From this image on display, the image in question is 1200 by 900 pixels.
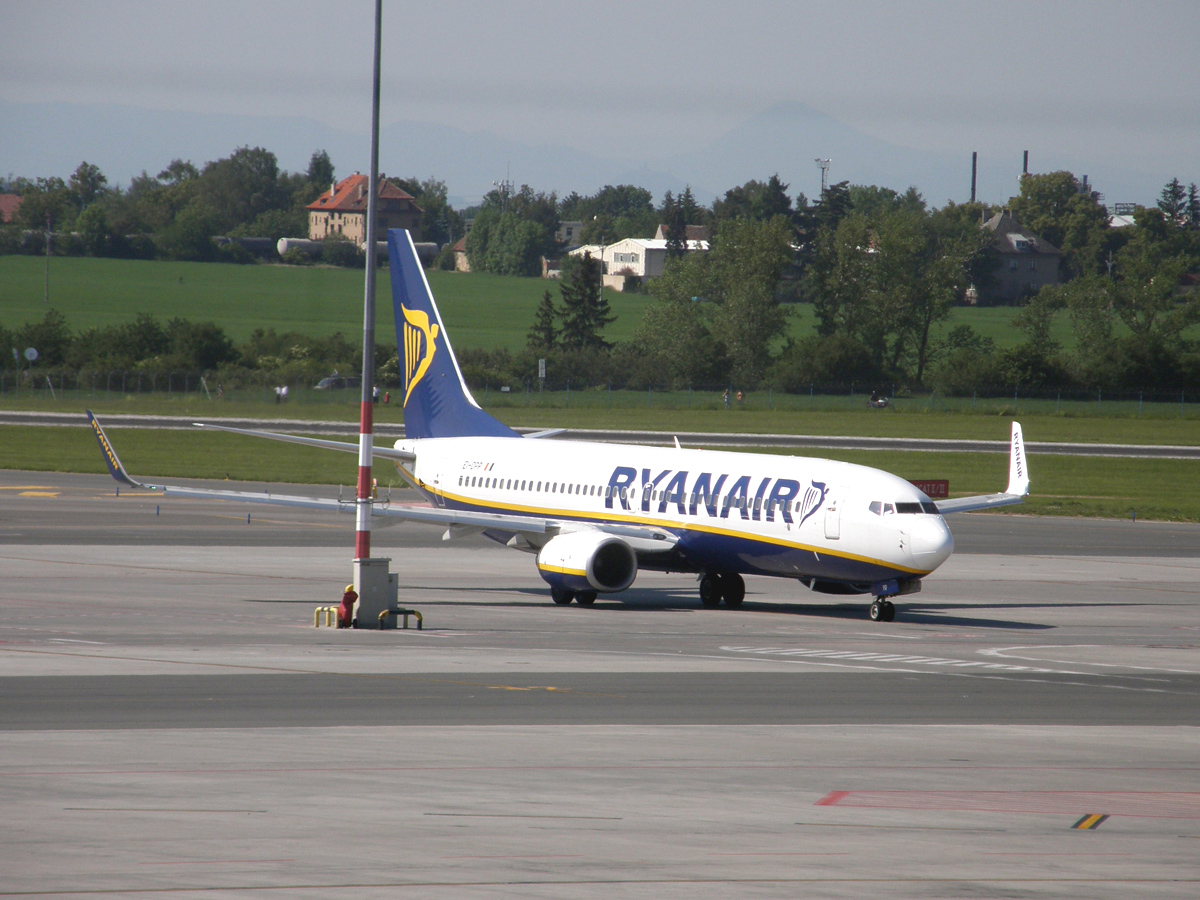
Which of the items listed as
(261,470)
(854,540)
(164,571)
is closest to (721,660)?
(854,540)

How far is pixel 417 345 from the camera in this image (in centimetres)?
4434

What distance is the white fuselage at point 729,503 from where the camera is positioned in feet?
108

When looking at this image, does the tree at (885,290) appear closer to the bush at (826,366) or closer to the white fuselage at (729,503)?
the bush at (826,366)

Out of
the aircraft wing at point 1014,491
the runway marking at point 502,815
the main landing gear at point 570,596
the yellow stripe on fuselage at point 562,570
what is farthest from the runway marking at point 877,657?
the runway marking at point 502,815

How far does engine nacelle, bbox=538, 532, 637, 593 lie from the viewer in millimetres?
35094

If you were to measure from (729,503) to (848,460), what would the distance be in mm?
50107

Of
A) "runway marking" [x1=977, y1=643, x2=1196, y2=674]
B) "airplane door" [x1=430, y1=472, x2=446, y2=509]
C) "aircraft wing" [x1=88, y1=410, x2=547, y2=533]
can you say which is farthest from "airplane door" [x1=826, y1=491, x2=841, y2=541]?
"airplane door" [x1=430, y1=472, x2=446, y2=509]

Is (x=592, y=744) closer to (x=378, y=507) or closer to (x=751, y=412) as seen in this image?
(x=378, y=507)

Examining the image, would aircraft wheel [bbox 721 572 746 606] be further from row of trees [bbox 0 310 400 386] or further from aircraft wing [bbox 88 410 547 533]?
row of trees [bbox 0 310 400 386]

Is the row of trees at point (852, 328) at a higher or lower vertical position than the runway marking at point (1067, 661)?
higher

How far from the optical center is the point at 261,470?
76.1 meters

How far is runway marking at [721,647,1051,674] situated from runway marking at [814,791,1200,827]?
10.3 m

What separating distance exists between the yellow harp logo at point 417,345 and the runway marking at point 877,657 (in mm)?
18193

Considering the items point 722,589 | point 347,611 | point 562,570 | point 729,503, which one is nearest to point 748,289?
point 722,589
